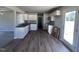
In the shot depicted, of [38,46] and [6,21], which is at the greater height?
[6,21]

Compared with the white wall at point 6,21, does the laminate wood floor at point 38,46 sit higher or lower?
lower

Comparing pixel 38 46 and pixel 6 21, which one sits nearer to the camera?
pixel 38 46

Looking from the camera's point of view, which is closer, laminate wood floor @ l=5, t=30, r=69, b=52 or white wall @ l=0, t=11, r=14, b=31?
laminate wood floor @ l=5, t=30, r=69, b=52

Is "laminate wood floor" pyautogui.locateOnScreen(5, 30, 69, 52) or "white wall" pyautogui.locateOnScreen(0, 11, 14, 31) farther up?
"white wall" pyautogui.locateOnScreen(0, 11, 14, 31)

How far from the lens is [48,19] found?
13.9 metres

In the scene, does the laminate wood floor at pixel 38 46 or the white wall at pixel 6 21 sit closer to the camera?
the laminate wood floor at pixel 38 46
